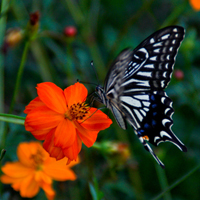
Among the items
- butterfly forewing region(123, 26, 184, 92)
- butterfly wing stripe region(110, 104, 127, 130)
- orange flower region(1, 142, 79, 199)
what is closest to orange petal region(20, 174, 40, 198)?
orange flower region(1, 142, 79, 199)

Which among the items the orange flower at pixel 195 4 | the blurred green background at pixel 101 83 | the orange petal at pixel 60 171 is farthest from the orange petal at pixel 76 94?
the orange flower at pixel 195 4

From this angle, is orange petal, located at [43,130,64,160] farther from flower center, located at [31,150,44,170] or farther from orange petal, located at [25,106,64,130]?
flower center, located at [31,150,44,170]

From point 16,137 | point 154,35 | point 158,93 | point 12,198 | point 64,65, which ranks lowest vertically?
point 12,198

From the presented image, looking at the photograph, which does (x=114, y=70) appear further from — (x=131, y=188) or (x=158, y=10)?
(x=158, y=10)

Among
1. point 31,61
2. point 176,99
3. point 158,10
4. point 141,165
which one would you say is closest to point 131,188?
point 141,165

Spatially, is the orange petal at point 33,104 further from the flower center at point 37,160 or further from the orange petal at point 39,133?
the flower center at point 37,160

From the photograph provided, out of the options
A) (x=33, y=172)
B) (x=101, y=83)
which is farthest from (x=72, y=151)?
(x=101, y=83)

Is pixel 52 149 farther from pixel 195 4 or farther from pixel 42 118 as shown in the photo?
pixel 195 4

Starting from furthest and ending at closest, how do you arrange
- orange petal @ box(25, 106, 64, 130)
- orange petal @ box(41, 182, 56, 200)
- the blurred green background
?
the blurred green background, orange petal @ box(41, 182, 56, 200), orange petal @ box(25, 106, 64, 130)
